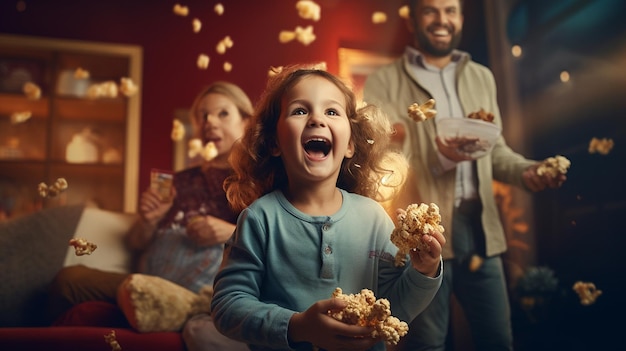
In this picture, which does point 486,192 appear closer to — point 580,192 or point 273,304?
point 580,192

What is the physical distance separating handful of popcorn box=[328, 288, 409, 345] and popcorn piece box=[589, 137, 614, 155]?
1141mm

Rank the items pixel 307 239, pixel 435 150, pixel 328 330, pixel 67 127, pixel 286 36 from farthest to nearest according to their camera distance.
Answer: pixel 67 127
pixel 286 36
pixel 435 150
pixel 307 239
pixel 328 330

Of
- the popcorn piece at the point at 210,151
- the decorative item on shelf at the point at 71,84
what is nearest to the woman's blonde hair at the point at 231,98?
the popcorn piece at the point at 210,151

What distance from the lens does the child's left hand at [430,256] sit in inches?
29.3

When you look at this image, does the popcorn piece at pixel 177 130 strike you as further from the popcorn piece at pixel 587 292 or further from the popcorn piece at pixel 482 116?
the popcorn piece at pixel 587 292

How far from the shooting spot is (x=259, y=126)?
35.2 inches

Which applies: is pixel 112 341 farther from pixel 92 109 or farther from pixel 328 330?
pixel 92 109

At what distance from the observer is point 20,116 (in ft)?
7.91

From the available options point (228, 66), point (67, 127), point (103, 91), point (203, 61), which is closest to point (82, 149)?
point (67, 127)

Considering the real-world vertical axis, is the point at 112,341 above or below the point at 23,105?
below

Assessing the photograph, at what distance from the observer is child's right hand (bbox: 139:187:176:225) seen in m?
1.49

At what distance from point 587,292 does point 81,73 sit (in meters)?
2.08

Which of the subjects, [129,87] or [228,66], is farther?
[129,87]

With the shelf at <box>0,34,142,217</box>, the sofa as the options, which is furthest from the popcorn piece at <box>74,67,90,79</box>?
the sofa
